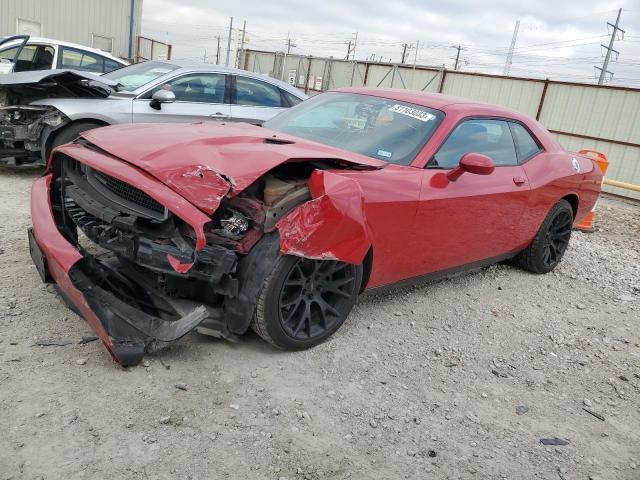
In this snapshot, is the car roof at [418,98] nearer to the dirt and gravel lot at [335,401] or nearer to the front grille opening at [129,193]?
the dirt and gravel lot at [335,401]

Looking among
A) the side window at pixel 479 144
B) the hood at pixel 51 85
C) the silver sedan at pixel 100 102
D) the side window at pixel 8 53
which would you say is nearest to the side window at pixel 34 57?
the side window at pixel 8 53

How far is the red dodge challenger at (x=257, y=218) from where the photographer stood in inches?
108

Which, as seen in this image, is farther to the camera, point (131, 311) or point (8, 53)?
point (8, 53)

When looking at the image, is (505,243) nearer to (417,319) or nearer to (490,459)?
(417,319)

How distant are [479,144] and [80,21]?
20005 millimetres

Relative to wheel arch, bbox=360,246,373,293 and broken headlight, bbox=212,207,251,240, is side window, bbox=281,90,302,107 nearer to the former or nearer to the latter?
wheel arch, bbox=360,246,373,293

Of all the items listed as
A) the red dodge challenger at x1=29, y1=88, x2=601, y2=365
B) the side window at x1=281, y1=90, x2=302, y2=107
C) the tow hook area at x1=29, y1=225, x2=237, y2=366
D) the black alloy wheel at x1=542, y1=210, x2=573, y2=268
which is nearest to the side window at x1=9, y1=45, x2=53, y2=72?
the side window at x1=281, y1=90, x2=302, y2=107

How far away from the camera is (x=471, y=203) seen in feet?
12.8

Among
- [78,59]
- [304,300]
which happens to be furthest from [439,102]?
[78,59]

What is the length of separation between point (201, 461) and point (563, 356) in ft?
8.65

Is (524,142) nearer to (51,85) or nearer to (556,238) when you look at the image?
(556,238)

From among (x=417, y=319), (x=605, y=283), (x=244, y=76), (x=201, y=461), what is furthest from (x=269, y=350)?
(x=244, y=76)

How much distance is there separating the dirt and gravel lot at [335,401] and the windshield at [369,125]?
115 centimetres

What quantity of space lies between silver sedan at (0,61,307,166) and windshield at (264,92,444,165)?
2.35 meters
